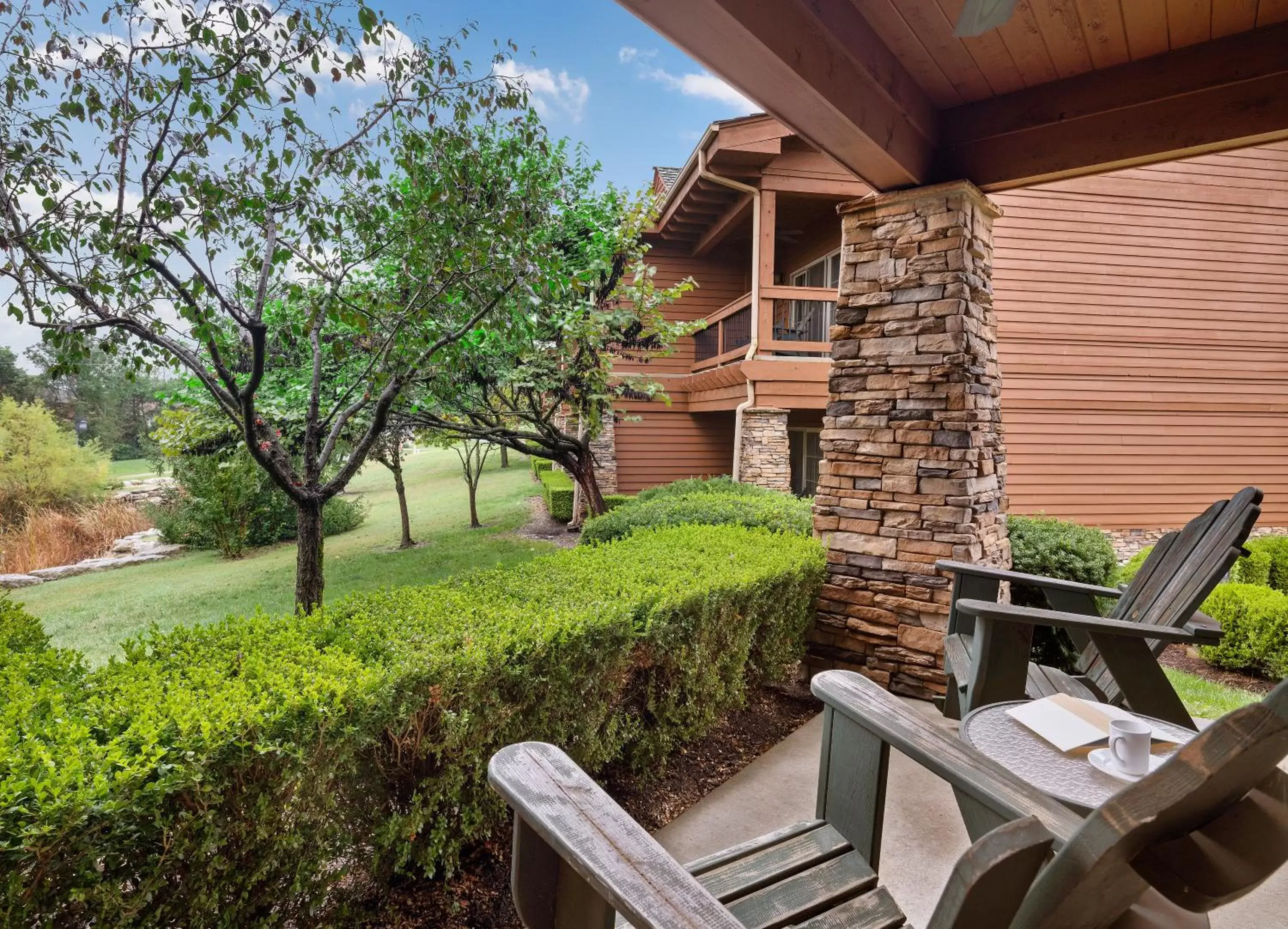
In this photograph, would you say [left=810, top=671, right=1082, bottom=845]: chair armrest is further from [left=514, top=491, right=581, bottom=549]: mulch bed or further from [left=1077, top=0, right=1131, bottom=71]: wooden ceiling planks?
[left=514, top=491, right=581, bottom=549]: mulch bed

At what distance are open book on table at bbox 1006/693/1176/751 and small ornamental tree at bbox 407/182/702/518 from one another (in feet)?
17.1

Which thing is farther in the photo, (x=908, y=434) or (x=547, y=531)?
(x=547, y=531)

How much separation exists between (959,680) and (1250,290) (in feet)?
33.5

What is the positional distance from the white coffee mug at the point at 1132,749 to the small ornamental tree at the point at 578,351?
544cm

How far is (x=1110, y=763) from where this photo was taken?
146 cm

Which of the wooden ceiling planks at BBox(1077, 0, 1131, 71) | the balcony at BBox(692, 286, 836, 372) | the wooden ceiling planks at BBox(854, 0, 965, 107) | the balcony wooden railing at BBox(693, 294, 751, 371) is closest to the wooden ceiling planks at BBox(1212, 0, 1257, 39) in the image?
the wooden ceiling planks at BBox(1077, 0, 1131, 71)

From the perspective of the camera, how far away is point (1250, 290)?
8648mm

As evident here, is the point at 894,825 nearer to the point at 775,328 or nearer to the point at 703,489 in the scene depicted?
the point at 703,489

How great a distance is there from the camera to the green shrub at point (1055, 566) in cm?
398

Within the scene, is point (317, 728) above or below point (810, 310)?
below

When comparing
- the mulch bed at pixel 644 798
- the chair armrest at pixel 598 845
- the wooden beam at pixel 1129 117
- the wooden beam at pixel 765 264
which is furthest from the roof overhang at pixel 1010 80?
the wooden beam at pixel 765 264

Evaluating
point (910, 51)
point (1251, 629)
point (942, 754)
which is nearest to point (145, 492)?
point (910, 51)

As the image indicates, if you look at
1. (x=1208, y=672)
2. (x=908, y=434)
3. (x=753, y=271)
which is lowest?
(x=1208, y=672)

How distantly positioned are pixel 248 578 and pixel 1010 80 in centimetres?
972
